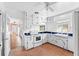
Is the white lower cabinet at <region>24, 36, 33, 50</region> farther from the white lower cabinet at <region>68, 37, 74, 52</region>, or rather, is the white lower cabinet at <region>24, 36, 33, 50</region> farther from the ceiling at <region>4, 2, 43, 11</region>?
the white lower cabinet at <region>68, 37, 74, 52</region>

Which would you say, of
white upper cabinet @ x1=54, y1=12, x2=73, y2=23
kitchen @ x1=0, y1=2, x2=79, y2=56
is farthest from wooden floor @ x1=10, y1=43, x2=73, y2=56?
white upper cabinet @ x1=54, y1=12, x2=73, y2=23

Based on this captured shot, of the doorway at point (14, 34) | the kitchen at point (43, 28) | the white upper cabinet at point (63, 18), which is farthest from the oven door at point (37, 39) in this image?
the white upper cabinet at point (63, 18)

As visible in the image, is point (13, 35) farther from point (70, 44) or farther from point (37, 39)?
point (70, 44)

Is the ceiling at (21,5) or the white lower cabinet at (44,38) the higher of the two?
the ceiling at (21,5)

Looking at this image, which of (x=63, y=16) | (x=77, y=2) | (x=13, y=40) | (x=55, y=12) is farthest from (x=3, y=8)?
(x=77, y=2)

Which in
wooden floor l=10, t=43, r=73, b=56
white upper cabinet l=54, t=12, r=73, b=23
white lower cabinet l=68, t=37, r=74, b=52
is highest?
white upper cabinet l=54, t=12, r=73, b=23

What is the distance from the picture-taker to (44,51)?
1.79 metres

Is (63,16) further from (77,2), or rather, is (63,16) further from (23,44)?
(23,44)

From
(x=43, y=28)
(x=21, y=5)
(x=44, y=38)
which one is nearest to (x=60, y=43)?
(x=44, y=38)

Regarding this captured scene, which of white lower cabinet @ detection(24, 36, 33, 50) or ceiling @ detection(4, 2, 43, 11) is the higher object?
ceiling @ detection(4, 2, 43, 11)

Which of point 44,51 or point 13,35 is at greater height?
point 13,35

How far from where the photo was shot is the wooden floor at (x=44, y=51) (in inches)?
69.2

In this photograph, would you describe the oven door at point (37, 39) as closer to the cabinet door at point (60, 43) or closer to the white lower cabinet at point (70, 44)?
the cabinet door at point (60, 43)

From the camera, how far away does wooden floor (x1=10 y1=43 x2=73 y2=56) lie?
1.76 metres
